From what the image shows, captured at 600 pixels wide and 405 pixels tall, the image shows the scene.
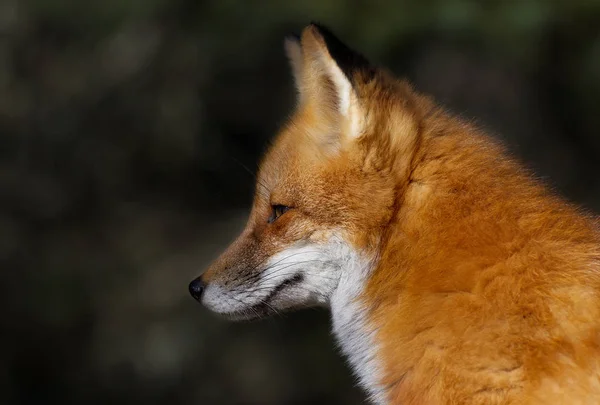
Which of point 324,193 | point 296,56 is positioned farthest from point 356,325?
point 296,56

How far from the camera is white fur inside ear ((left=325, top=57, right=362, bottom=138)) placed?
10.2 ft

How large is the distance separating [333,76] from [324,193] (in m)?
0.45

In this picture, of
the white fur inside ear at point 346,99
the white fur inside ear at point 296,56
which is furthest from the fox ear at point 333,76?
the white fur inside ear at point 296,56

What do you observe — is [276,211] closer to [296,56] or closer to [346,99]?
[346,99]

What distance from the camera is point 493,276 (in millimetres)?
2777

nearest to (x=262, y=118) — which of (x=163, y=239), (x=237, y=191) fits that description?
(x=237, y=191)

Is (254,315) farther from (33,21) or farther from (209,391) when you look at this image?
(33,21)

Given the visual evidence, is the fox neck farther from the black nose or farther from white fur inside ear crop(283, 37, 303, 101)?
white fur inside ear crop(283, 37, 303, 101)

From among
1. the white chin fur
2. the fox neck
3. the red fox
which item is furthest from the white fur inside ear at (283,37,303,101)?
the fox neck

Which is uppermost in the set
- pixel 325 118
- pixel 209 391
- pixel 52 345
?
pixel 325 118

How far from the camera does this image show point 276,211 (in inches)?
135

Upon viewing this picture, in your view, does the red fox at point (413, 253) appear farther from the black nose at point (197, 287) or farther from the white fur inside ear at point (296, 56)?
the white fur inside ear at point (296, 56)

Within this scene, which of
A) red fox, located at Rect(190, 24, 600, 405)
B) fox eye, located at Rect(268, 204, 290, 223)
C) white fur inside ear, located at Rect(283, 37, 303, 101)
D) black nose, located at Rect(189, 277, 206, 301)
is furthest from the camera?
white fur inside ear, located at Rect(283, 37, 303, 101)

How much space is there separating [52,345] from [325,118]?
20.0 feet
